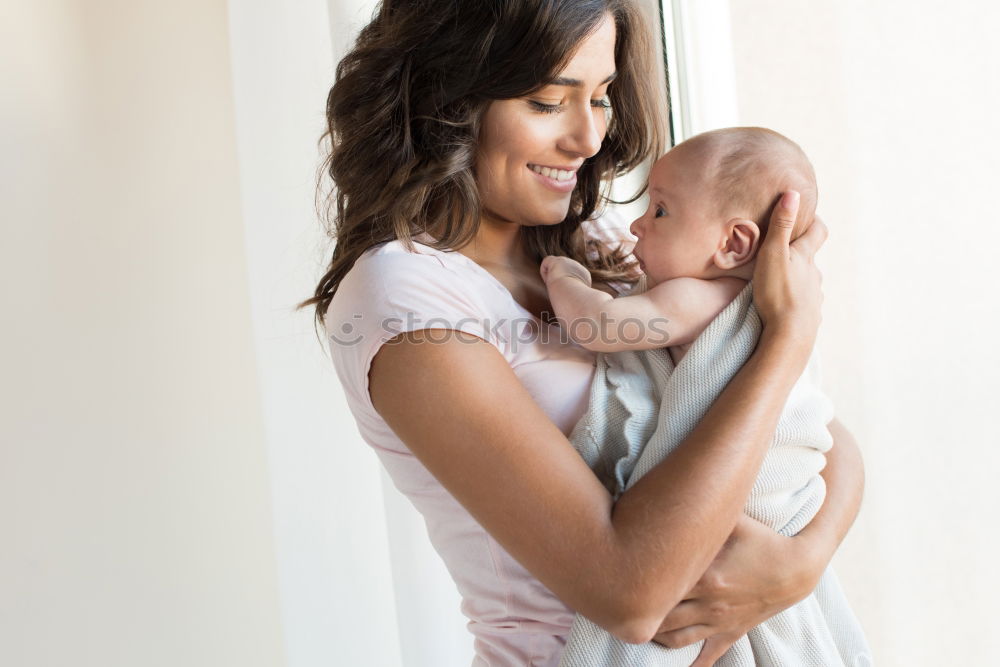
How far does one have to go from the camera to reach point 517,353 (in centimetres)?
130

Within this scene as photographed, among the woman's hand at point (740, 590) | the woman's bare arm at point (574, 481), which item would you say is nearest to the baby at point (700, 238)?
the woman's bare arm at point (574, 481)

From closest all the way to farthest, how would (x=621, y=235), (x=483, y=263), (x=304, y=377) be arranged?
(x=483, y=263)
(x=621, y=235)
(x=304, y=377)

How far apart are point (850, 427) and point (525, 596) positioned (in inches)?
34.4

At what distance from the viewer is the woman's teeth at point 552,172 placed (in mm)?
1455

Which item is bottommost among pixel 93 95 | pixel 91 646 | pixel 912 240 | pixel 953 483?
pixel 91 646

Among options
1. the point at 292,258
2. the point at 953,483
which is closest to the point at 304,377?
the point at 292,258

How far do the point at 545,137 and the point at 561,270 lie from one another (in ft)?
0.64

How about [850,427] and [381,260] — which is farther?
[850,427]

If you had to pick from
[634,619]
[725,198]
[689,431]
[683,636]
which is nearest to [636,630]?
[634,619]

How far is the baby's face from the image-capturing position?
4.25 ft

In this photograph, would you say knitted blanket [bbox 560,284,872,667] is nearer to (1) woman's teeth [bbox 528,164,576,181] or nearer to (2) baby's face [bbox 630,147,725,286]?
(2) baby's face [bbox 630,147,725,286]

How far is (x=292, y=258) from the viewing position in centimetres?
187

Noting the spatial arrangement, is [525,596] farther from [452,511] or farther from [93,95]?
[93,95]

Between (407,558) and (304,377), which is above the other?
(304,377)
